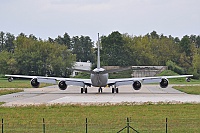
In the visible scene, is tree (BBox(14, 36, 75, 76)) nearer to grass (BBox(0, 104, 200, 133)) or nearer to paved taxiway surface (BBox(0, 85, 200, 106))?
paved taxiway surface (BBox(0, 85, 200, 106))

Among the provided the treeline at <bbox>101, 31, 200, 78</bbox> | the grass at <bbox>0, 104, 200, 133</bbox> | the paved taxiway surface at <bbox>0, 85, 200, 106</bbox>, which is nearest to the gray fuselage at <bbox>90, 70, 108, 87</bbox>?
the paved taxiway surface at <bbox>0, 85, 200, 106</bbox>

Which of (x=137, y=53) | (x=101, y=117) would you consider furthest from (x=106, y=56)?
(x=101, y=117)

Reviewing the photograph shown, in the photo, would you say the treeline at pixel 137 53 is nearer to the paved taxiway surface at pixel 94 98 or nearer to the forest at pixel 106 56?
the forest at pixel 106 56

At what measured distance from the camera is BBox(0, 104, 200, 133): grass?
1072 inches

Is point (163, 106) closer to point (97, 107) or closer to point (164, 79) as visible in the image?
point (97, 107)

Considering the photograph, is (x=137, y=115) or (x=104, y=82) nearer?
(x=137, y=115)

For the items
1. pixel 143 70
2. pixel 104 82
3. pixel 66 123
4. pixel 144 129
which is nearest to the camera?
pixel 144 129

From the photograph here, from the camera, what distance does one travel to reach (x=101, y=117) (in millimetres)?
34250

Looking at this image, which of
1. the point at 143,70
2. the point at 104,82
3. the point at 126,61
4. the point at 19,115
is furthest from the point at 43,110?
the point at 126,61

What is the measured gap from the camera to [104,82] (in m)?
66.8

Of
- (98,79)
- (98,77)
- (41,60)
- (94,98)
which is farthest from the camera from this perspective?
(41,60)

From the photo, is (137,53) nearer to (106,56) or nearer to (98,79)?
(106,56)

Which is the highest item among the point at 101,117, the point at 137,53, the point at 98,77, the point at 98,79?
the point at 137,53

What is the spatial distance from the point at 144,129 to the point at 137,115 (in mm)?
8755
